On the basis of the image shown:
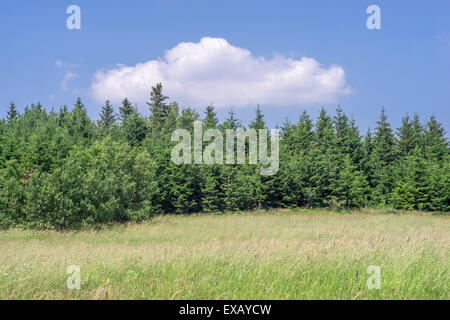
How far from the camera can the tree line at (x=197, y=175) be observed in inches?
846

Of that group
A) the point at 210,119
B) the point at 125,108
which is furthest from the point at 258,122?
the point at 125,108

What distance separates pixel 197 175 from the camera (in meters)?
42.1

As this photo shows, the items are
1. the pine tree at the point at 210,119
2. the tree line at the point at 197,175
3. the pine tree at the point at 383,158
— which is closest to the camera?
the tree line at the point at 197,175

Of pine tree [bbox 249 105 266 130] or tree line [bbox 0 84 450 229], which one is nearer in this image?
tree line [bbox 0 84 450 229]

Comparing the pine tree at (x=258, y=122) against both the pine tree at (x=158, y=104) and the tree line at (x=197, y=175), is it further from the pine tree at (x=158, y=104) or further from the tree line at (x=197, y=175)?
the pine tree at (x=158, y=104)

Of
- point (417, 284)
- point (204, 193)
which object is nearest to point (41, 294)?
point (417, 284)

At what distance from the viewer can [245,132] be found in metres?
57.9

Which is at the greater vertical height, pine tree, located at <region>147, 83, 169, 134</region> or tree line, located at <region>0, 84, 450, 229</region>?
pine tree, located at <region>147, 83, 169, 134</region>

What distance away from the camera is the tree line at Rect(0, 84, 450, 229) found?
21.5 metres

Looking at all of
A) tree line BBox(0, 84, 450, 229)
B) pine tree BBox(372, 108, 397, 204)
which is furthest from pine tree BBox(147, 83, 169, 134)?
pine tree BBox(372, 108, 397, 204)

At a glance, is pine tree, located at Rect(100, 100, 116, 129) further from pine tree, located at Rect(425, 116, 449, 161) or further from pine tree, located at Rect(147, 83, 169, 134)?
pine tree, located at Rect(425, 116, 449, 161)

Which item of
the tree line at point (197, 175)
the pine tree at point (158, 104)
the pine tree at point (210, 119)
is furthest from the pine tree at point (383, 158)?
the pine tree at point (158, 104)
